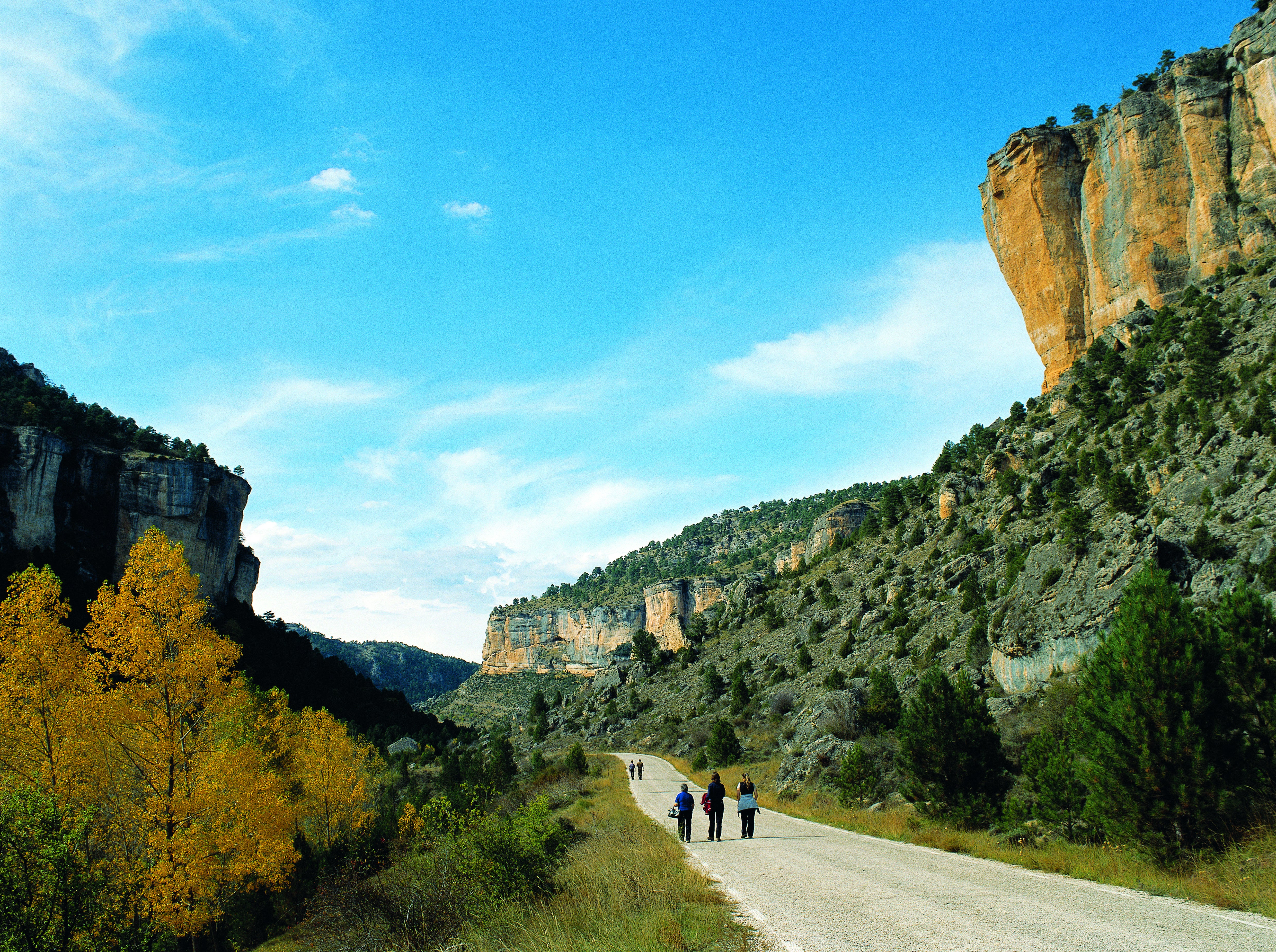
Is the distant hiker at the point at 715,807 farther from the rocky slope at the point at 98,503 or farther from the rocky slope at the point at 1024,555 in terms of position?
the rocky slope at the point at 98,503

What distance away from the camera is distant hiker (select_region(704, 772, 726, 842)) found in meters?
16.0

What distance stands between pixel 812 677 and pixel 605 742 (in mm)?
30256

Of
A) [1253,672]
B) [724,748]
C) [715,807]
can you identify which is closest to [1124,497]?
[724,748]

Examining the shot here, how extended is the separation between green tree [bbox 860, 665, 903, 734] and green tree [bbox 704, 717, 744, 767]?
14.4 meters

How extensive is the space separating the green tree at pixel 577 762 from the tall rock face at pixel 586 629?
7139cm

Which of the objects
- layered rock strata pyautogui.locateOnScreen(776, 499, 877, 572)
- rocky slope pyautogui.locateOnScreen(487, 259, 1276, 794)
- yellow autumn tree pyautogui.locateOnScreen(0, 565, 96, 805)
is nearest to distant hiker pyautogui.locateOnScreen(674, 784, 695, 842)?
rocky slope pyautogui.locateOnScreen(487, 259, 1276, 794)

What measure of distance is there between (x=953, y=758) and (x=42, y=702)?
67.9 feet

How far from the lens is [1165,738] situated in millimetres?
9414

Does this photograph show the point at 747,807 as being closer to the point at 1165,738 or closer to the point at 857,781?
the point at 857,781

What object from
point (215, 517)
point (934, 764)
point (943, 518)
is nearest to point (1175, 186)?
point (943, 518)

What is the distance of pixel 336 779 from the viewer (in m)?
32.2

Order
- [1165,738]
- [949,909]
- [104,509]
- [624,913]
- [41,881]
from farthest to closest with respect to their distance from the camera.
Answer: [104,509] → [1165,738] → [41,881] → [624,913] → [949,909]

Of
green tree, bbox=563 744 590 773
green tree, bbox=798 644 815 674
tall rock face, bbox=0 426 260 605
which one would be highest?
tall rock face, bbox=0 426 260 605

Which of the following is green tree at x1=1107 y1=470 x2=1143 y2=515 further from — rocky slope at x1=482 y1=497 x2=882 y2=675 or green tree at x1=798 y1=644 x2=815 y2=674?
rocky slope at x1=482 y1=497 x2=882 y2=675
